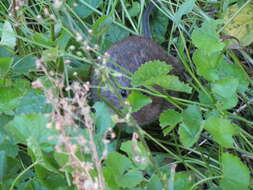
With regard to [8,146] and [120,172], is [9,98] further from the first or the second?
[120,172]

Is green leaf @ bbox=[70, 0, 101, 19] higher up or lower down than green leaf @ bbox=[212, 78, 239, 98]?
lower down

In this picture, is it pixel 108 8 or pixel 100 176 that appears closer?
pixel 100 176

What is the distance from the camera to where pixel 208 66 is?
5.54 feet

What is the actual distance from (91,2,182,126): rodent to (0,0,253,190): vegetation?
0.10 meters

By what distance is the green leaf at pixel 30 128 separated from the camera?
1547 mm

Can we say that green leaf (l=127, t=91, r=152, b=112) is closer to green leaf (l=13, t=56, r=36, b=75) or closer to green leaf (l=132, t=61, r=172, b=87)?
green leaf (l=132, t=61, r=172, b=87)

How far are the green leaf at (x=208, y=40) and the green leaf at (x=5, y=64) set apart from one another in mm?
765

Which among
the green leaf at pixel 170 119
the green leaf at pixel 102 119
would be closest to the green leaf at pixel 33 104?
the green leaf at pixel 102 119

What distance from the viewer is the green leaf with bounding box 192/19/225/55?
5.22 ft

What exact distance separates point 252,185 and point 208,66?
451 millimetres

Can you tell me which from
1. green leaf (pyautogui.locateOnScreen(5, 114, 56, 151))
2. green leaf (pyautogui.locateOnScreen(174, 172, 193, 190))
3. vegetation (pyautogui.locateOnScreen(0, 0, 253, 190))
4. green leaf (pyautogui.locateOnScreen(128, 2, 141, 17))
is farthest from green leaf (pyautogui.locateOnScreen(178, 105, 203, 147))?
green leaf (pyautogui.locateOnScreen(128, 2, 141, 17))

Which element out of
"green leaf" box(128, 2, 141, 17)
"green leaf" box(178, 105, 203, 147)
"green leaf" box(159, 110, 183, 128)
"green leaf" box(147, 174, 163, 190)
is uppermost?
"green leaf" box(178, 105, 203, 147)

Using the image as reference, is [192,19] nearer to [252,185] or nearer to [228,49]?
[228,49]

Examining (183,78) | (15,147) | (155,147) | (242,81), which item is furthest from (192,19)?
(15,147)
